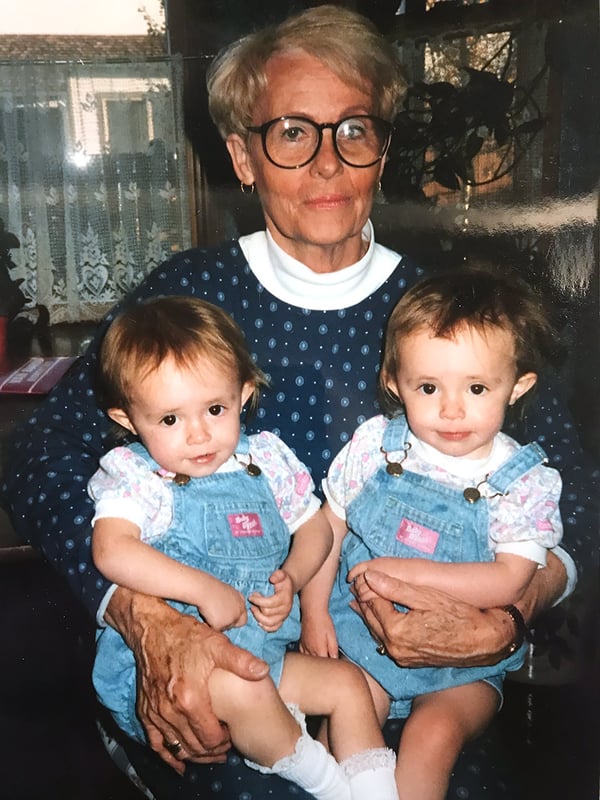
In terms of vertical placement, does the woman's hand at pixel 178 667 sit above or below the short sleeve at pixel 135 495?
below

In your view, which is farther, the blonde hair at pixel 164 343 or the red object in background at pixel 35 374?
the red object in background at pixel 35 374

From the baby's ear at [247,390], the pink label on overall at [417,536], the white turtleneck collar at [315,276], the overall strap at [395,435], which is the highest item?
the white turtleneck collar at [315,276]

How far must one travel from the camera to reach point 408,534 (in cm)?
100

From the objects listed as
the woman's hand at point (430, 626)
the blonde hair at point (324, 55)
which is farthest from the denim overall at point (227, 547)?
the blonde hair at point (324, 55)

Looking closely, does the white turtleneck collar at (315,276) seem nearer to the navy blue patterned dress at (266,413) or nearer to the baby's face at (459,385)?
the navy blue patterned dress at (266,413)

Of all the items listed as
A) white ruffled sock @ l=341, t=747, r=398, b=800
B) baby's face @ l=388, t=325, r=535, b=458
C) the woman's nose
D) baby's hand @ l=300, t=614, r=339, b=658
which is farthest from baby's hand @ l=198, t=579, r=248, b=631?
the woman's nose

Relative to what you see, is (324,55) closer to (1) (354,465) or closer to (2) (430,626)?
(1) (354,465)

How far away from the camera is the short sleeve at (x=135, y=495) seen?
954 millimetres

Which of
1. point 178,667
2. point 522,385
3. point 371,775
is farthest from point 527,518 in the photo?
point 178,667

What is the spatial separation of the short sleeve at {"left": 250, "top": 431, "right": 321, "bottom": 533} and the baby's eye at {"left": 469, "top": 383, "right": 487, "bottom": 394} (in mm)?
269

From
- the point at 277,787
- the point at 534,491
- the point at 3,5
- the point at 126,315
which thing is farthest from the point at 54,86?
the point at 277,787

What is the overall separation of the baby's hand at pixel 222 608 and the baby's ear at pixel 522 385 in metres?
0.46

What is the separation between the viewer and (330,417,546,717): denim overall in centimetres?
98

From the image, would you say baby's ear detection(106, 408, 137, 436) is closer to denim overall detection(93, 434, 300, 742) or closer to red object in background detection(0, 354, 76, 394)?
denim overall detection(93, 434, 300, 742)
